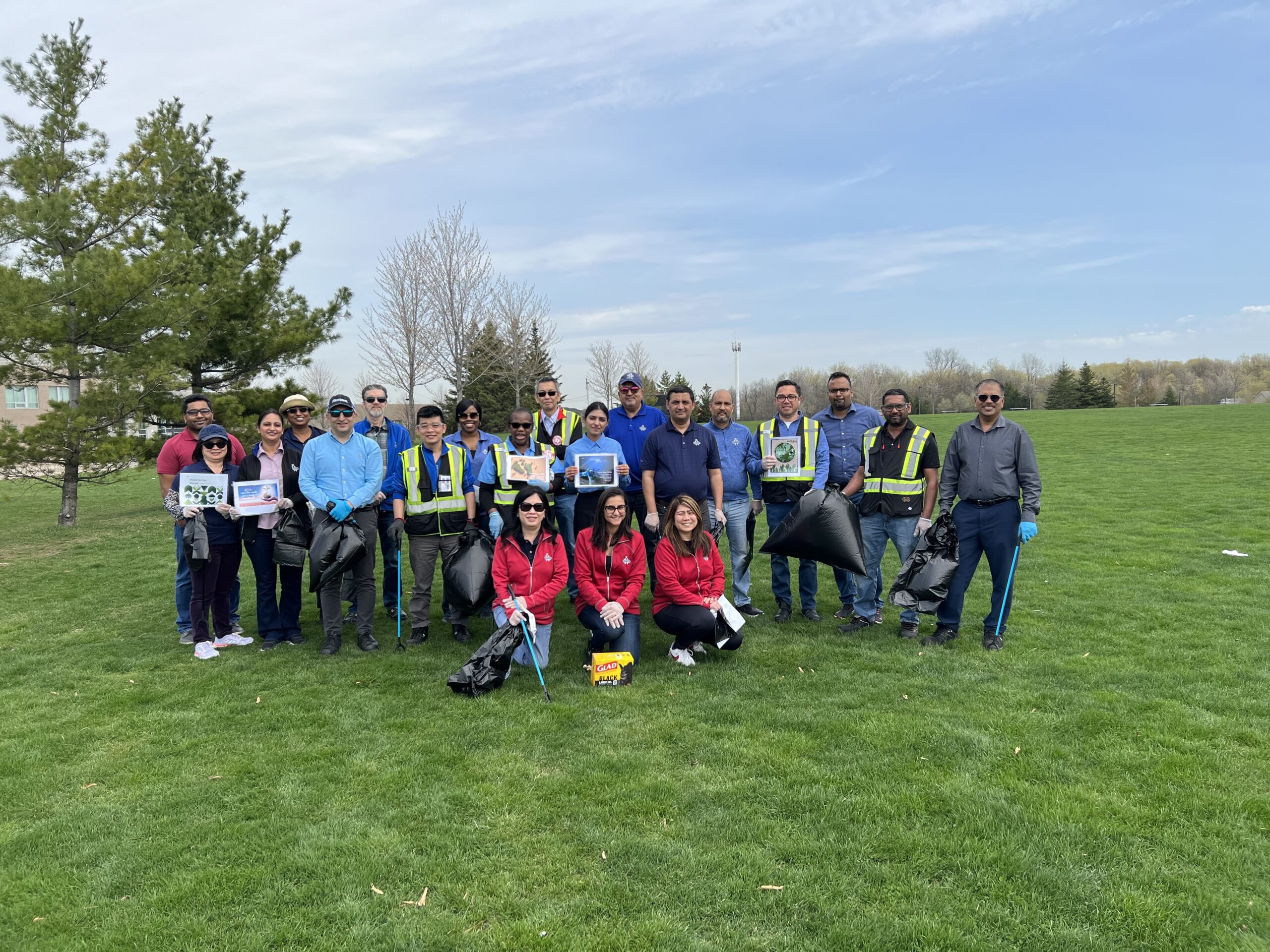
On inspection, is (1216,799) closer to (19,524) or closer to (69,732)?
(69,732)

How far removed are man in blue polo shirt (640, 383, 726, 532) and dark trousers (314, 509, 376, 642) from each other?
2233 millimetres

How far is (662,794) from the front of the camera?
3635mm

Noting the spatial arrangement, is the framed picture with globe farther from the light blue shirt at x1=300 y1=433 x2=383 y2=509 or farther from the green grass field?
the light blue shirt at x1=300 y1=433 x2=383 y2=509

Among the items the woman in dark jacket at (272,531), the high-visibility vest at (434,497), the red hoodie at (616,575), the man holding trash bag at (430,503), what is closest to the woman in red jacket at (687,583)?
the red hoodie at (616,575)

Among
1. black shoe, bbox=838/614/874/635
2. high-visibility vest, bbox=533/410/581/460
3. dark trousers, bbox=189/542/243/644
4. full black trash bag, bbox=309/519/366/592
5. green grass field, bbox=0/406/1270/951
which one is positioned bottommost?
green grass field, bbox=0/406/1270/951

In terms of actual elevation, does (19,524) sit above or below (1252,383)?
below

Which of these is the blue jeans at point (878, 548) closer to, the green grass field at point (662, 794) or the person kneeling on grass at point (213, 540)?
the green grass field at point (662, 794)

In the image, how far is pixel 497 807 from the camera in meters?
3.55

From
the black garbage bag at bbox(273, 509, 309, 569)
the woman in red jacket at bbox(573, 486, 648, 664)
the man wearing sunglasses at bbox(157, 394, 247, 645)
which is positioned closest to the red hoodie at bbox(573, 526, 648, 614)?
the woman in red jacket at bbox(573, 486, 648, 664)

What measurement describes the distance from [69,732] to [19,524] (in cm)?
1359

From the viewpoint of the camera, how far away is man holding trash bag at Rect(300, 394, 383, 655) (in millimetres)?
5773

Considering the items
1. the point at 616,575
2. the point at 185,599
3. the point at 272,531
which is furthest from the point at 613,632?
the point at 185,599

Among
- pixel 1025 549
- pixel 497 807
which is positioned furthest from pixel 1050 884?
pixel 1025 549

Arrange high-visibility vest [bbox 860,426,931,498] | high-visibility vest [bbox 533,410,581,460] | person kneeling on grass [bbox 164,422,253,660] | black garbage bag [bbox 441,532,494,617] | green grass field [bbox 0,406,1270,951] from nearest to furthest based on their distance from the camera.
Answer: green grass field [bbox 0,406,1270,951] → black garbage bag [bbox 441,532,494,617] → person kneeling on grass [bbox 164,422,253,660] → high-visibility vest [bbox 860,426,931,498] → high-visibility vest [bbox 533,410,581,460]
